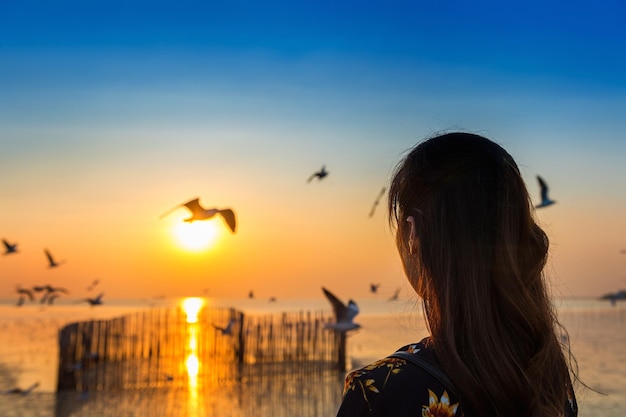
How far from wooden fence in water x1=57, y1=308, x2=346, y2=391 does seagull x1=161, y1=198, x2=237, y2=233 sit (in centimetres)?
977

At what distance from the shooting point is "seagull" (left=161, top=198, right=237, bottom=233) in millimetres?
8586

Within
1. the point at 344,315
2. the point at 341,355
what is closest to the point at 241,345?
the point at 341,355

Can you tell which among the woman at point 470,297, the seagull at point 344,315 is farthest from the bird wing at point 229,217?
the woman at point 470,297

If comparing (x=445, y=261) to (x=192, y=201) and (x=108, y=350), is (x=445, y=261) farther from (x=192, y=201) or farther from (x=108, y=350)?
(x=108, y=350)

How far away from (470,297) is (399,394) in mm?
235

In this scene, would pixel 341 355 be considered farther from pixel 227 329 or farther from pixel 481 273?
pixel 481 273

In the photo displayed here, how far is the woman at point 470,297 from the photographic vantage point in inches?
55.2

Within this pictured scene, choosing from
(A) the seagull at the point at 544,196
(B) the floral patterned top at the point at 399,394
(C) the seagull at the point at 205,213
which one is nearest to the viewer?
(B) the floral patterned top at the point at 399,394

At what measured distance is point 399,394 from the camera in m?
1.39

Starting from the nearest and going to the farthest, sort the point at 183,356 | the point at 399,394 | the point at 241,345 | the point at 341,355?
1. the point at 399,394
2. the point at 341,355
3. the point at 241,345
4. the point at 183,356

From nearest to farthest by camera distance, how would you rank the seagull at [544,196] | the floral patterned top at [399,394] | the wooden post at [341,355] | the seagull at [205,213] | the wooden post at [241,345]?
the floral patterned top at [399,394]
the seagull at [205,213]
the seagull at [544,196]
the wooden post at [341,355]
the wooden post at [241,345]

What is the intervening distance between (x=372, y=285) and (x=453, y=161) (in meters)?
20.7

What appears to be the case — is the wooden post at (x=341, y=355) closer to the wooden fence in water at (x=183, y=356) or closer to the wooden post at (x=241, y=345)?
the wooden fence in water at (x=183, y=356)

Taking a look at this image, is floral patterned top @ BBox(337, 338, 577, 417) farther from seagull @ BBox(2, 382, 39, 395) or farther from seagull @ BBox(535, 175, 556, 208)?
seagull @ BBox(2, 382, 39, 395)
